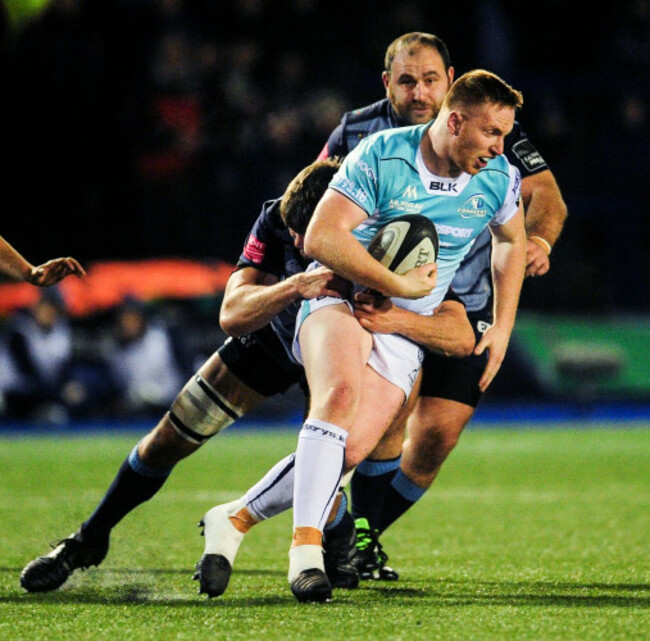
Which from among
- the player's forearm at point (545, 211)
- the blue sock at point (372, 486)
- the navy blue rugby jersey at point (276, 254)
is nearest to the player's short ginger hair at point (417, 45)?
the player's forearm at point (545, 211)

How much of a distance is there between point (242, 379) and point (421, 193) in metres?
1.06

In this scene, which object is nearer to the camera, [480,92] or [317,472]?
[317,472]

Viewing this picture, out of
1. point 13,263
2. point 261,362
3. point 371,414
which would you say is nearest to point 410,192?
point 371,414

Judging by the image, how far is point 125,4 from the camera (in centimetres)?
1698

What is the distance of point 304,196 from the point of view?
478 centimetres

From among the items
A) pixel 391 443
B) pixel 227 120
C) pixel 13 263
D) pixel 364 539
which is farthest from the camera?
pixel 227 120

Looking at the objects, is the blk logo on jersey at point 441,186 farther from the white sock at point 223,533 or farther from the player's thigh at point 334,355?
the white sock at point 223,533

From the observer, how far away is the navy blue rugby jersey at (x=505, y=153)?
568cm

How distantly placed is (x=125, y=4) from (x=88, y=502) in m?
10.3

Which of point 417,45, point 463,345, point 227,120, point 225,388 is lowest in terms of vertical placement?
point 225,388

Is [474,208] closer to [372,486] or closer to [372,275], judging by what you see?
[372,275]

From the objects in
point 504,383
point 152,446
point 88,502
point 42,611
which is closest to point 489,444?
point 504,383

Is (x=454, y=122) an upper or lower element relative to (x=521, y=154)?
upper

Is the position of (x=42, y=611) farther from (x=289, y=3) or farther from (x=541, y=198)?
(x=289, y=3)
